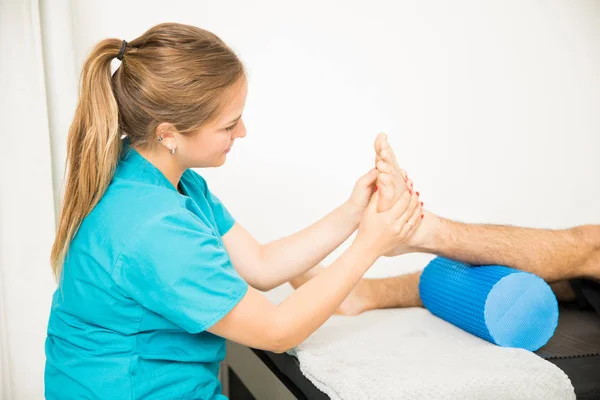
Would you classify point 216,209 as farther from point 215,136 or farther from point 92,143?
point 92,143

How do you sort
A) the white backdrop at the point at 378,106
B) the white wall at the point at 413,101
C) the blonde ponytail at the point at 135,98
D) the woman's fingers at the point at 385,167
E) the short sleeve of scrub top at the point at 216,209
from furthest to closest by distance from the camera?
the white wall at the point at 413,101 → the white backdrop at the point at 378,106 → the short sleeve of scrub top at the point at 216,209 → the woman's fingers at the point at 385,167 → the blonde ponytail at the point at 135,98

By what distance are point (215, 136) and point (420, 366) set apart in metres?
0.72

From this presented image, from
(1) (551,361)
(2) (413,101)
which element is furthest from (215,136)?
(2) (413,101)

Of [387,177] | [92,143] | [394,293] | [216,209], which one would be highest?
[92,143]

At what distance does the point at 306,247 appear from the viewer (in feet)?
5.51

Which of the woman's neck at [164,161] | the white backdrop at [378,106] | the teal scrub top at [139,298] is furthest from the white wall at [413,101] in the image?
the teal scrub top at [139,298]

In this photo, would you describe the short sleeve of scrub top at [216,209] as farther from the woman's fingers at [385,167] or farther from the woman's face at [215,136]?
the woman's fingers at [385,167]

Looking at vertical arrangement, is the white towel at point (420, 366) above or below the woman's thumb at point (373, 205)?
below

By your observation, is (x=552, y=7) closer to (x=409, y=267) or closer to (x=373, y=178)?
(x=409, y=267)

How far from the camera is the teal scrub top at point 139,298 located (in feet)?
3.84

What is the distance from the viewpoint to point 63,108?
1898 mm

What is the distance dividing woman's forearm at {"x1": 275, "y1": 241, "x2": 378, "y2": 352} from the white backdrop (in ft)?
3.21

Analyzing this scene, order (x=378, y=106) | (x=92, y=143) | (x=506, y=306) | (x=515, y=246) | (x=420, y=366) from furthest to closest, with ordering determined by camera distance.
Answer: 1. (x=378, y=106)
2. (x=515, y=246)
3. (x=506, y=306)
4. (x=420, y=366)
5. (x=92, y=143)

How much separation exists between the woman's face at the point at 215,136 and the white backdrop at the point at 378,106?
2.43 feet
